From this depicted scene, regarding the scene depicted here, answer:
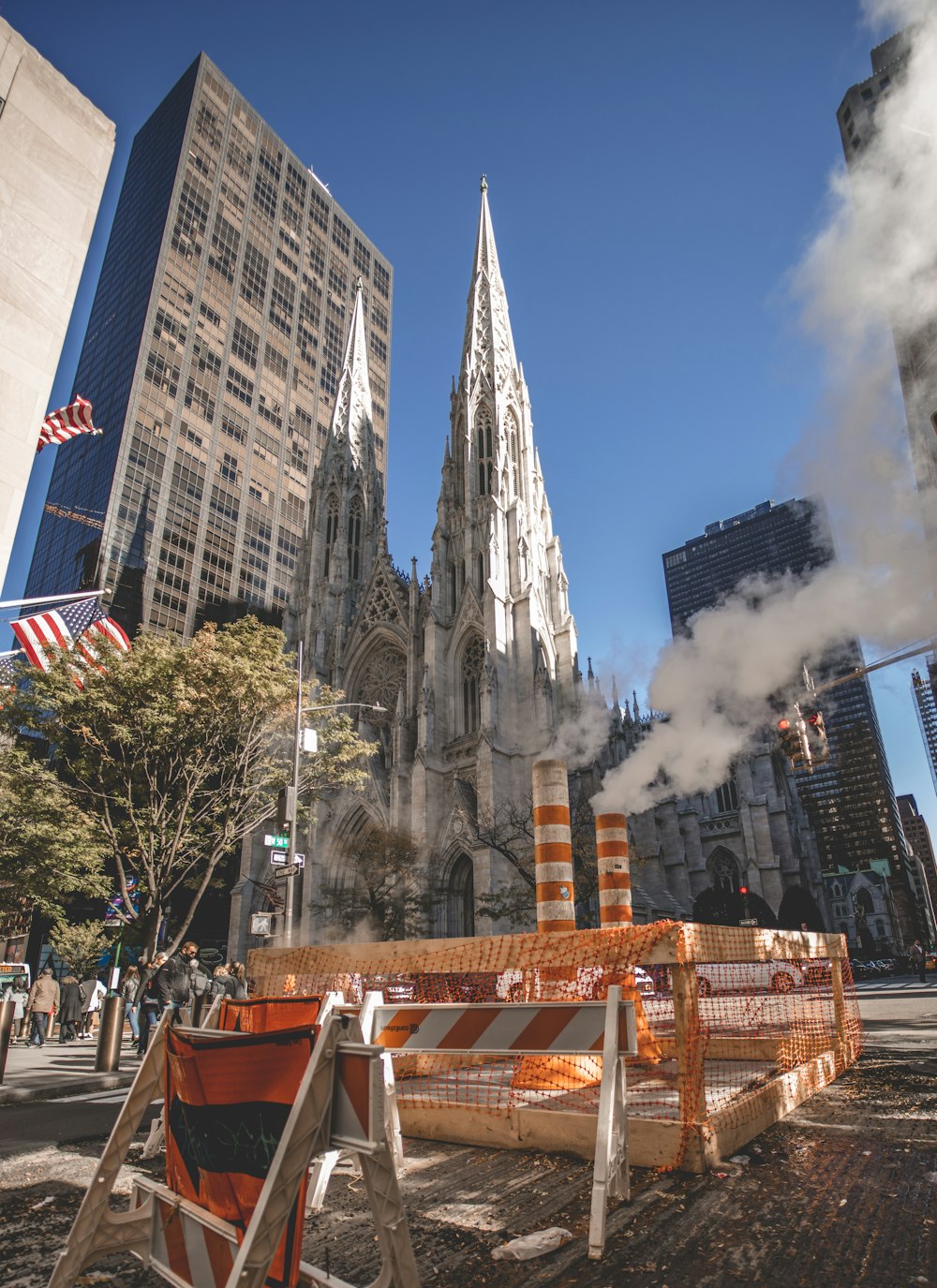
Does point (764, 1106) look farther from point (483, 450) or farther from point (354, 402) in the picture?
point (354, 402)

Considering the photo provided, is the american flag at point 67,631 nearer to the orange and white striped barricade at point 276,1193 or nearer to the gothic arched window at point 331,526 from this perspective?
the orange and white striped barricade at point 276,1193

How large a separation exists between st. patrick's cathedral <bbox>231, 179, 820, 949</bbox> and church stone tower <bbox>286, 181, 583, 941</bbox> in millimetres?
96

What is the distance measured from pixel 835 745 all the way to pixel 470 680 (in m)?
110

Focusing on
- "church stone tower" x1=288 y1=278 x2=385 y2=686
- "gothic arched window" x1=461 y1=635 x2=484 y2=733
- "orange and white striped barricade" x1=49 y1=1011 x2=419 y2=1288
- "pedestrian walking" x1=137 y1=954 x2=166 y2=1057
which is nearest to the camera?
"orange and white striped barricade" x1=49 y1=1011 x2=419 y2=1288

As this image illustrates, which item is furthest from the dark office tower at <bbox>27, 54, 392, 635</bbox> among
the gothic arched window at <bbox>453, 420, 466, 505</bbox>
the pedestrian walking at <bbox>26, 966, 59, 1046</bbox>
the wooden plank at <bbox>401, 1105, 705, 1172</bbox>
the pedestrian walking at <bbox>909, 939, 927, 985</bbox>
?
the wooden plank at <bbox>401, 1105, 705, 1172</bbox>

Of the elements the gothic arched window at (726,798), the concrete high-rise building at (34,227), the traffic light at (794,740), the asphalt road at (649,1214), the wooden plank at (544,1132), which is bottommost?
the asphalt road at (649,1214)

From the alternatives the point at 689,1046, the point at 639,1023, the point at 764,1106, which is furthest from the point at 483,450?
the point at 689,1046

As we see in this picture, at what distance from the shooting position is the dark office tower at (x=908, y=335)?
17438 millimetres

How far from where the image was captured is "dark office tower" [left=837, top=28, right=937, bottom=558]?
687 inches

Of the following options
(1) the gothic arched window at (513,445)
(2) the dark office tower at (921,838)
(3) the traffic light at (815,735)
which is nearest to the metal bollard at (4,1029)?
(3) the traffic light at (815,735)

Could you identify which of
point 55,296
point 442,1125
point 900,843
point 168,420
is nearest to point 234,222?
point 168,420

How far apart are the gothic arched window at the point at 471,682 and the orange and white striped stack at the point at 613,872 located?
22662 millimetres

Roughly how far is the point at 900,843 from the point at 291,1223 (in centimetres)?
14309

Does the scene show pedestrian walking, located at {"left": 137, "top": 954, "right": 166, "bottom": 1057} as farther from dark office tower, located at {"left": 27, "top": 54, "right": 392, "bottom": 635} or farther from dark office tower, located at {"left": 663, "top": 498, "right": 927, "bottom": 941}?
dark office tower, located at {"left": 663, "top": 498, "right": 927, "bottom": 941}
